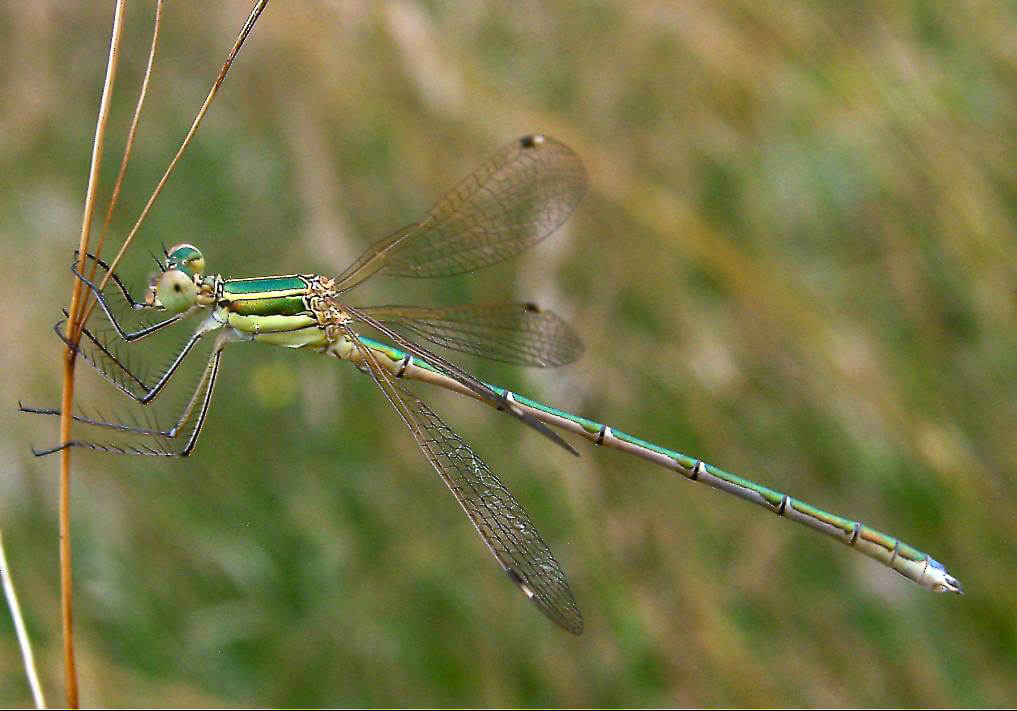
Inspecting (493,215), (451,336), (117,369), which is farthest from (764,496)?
(117,369)

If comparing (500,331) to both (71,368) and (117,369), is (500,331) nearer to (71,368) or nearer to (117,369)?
(117,369)

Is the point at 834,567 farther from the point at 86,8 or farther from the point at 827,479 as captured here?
the point at 86,8

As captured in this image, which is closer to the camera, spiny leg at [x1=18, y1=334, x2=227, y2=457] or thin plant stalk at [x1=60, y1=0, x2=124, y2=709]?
thin plant stalk at [x1=60, y1=0, x2=124, y2=709]

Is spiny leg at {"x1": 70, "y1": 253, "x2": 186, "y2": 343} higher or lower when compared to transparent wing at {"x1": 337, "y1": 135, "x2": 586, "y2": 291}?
lower

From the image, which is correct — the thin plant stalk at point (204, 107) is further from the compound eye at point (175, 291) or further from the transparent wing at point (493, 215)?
the transparent wing at point (493, 215)

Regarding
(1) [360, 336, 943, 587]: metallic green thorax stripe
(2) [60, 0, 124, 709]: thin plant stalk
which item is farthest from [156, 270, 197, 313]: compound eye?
(1) [360, 336, 943, 587]: metallic green thorax stripe

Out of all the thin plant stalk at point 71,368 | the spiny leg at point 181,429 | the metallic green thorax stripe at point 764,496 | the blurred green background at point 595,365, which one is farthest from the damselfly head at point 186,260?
the blurred green background at point 595,365

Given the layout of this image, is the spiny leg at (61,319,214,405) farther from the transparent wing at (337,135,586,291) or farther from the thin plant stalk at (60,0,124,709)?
the transparent wing at (337,135,586,291)
